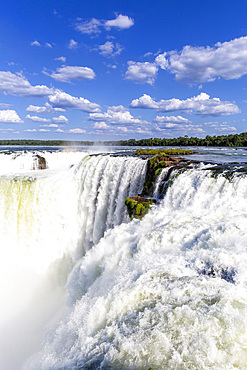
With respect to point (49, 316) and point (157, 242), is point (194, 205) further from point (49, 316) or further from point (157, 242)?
point (49, 316)

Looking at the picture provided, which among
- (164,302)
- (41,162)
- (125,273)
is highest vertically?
(41,162)

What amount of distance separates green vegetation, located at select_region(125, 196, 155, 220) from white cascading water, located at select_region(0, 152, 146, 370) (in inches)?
104

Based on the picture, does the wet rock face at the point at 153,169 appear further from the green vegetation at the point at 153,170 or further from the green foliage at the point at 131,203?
the green foliage at the point at 131,203

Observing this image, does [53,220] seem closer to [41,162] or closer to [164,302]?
[164,302]

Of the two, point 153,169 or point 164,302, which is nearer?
point 164,302

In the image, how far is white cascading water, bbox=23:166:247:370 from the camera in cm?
355

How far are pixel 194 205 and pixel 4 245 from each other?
471 inches

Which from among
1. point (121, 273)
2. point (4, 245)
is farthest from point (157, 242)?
point (4, 245)

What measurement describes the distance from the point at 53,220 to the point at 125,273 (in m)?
10.9

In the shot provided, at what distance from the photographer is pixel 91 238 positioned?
14797 millimetres

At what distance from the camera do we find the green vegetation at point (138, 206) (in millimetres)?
10357

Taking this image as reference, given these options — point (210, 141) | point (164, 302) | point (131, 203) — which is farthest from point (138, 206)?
point (210, 141)

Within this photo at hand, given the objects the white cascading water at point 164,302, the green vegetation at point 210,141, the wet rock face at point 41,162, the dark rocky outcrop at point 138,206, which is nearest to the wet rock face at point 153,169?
the dark rocky outcrop at point 138,206

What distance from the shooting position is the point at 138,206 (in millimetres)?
10531
